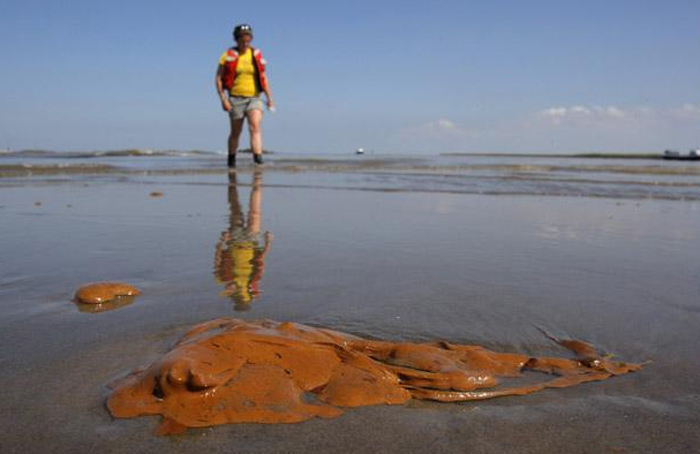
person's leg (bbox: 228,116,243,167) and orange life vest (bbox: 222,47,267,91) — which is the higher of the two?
orange life vest (bbox: 222,47,267,91)

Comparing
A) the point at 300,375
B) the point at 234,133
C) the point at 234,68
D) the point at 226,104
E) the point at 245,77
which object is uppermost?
the point at 234,68

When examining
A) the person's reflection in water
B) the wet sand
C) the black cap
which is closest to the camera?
the wet sand

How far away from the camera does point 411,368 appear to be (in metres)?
1.60

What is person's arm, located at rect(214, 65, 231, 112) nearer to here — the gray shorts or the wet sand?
the gray shorts

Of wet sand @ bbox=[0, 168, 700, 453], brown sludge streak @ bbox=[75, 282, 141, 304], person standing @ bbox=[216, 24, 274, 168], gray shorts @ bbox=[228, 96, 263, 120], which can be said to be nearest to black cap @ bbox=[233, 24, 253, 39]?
person standing @ bbox=[216, 24, 274, 168]

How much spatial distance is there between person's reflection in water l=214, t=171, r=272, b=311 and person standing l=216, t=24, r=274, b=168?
5.54 m

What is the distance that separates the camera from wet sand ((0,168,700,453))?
1.26 meters

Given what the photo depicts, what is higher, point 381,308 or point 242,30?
point 242,30

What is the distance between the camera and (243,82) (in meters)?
9.97

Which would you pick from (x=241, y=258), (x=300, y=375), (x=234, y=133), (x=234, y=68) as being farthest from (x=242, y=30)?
(x=300, y=375)

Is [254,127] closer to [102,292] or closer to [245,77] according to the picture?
[245,77]

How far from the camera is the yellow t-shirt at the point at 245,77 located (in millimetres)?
9875

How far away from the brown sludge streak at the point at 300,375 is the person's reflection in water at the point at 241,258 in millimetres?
598

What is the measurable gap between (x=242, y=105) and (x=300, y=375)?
9.21 m
